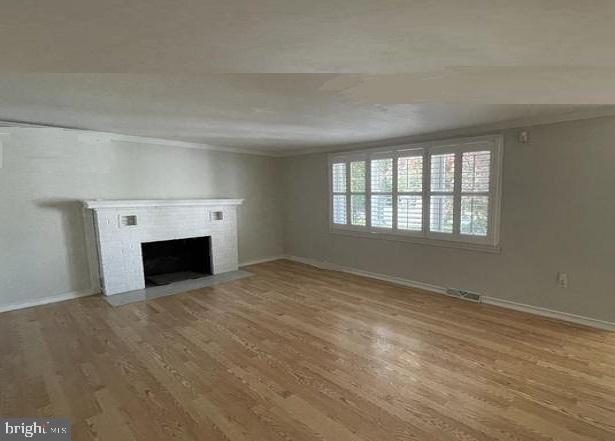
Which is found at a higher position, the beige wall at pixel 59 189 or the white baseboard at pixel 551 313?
the beige wall at pixel 59 189

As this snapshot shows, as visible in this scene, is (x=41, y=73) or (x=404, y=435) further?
(x=41, y=73)

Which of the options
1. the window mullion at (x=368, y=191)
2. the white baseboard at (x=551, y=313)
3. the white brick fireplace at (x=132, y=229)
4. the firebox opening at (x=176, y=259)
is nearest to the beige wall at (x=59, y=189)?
the white brick fireplace at (x=132, y=229)

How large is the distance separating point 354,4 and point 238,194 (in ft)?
16.4

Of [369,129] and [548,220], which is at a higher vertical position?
[369,129]

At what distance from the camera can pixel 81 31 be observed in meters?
1.29

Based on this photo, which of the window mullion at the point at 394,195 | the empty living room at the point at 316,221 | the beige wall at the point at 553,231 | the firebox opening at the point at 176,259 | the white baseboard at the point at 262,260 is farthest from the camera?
the white baseboard at the point at 262,260

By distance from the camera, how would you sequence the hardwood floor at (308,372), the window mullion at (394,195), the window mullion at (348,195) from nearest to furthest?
the hardwood floor at (308,372), the window mullion at (394,195), the window mullion at (348,195)

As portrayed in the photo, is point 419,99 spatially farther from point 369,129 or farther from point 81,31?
point 81,31

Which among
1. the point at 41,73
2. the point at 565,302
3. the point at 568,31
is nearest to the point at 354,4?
the point at 568,31

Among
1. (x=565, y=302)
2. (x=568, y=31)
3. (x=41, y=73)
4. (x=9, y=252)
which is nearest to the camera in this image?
(x=568, y=31)

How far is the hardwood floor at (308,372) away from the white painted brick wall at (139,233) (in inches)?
24.5

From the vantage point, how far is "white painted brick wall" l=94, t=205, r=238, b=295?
4.18 metres

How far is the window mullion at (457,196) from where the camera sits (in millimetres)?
3908

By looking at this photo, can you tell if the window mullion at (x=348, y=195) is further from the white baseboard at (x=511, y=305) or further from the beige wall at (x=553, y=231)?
the beige wall at (x=553, y=231)
